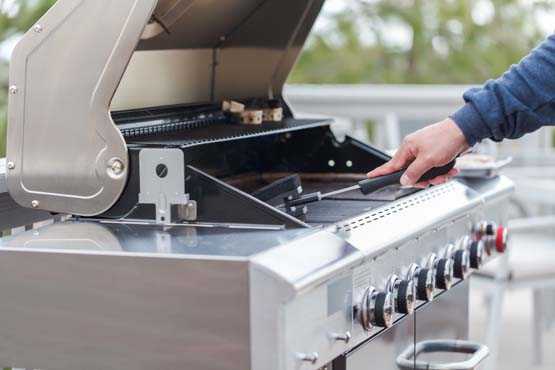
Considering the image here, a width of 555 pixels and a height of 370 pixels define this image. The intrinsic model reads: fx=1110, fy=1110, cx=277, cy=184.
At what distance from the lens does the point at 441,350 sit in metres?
2.42

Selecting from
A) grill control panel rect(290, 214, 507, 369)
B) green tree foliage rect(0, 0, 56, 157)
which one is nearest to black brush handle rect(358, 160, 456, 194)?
grill control panel rect(290, 214, 507, 369)

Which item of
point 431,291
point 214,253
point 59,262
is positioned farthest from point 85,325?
point 431,291

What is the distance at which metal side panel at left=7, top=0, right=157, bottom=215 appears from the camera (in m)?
1.99

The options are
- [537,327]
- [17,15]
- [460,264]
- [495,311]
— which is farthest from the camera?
[17,15]

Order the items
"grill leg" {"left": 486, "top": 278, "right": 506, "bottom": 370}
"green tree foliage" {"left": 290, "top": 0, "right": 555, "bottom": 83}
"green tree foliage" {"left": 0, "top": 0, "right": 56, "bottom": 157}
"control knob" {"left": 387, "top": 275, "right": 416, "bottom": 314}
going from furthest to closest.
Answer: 1. "green tree foliage" {"left": 290, "top": 0, "right": 555, "bottom": 83}
2. "green tree foliage" {"left": 0, "top": 0, "right": 56, "bottom": 157}
3. "grill leg" {"left": 486, "top": 278, "right": 506, "bottom": 370}
4. "control knob" {"left": 387, "top": 275, "right": 416, "bottom": 314}

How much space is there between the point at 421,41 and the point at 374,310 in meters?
8.27

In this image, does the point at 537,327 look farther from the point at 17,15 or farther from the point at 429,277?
the point at 17,15

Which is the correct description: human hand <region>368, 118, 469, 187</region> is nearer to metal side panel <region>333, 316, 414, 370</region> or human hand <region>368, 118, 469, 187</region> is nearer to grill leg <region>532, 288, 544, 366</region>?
metal side panel <region>333, 316, 414, 370</region>

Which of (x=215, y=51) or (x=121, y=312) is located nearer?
(x=121, y=312)

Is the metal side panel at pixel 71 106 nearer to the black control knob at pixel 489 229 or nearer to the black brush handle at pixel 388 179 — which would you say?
the black brush handle at pixel 388 179

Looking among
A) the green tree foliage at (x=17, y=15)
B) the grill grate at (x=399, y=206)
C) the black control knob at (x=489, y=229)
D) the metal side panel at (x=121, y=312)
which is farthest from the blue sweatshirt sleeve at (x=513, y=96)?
the green tree foliage at (x=17, y=15)

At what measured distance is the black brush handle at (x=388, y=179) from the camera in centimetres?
208

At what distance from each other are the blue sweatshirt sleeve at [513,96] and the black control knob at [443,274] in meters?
0.29

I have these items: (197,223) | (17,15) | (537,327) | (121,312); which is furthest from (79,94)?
(17,15)
